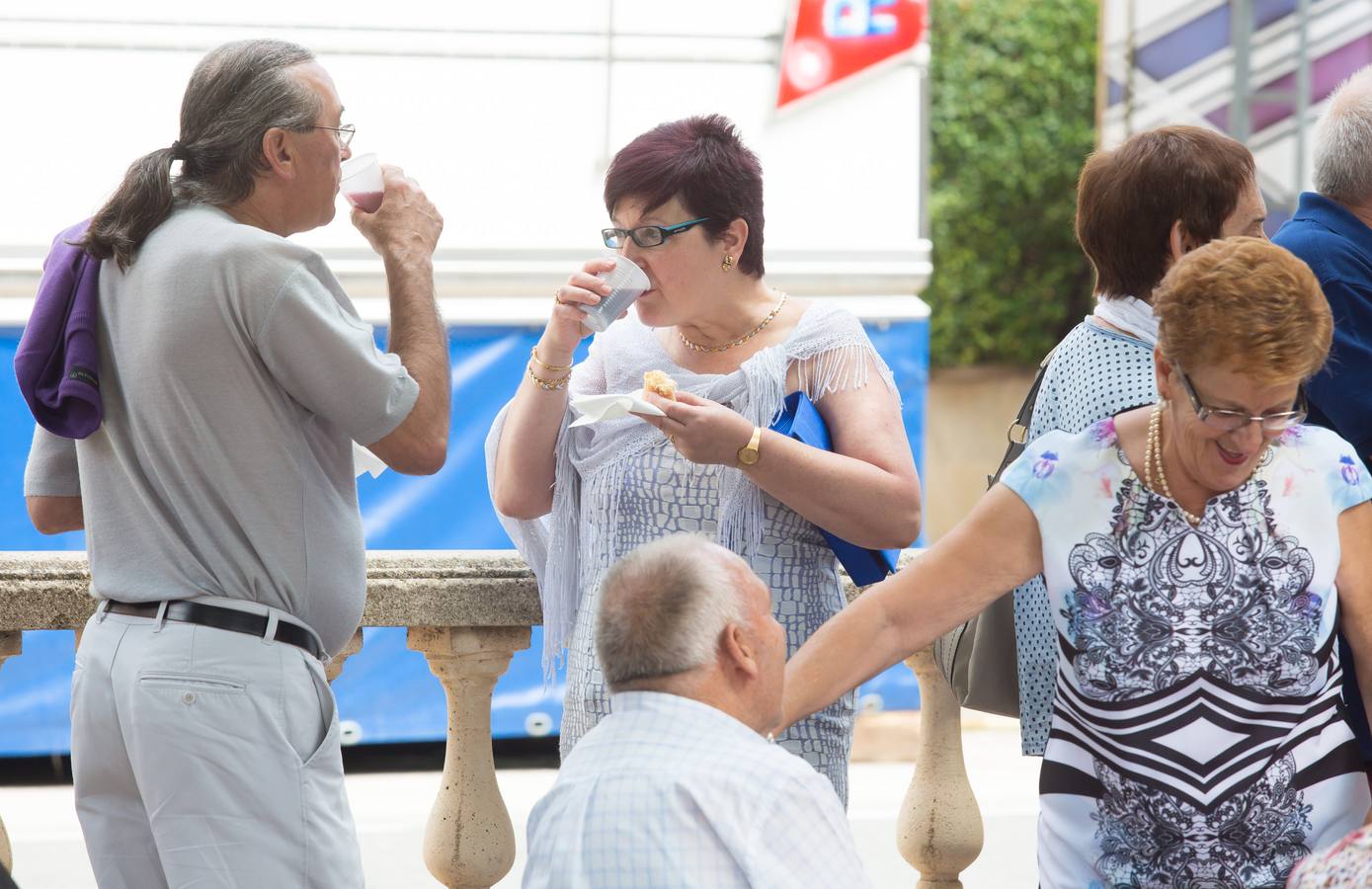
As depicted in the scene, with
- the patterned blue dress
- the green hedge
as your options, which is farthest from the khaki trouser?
the green hedge

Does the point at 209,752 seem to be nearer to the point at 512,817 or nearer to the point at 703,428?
the point at 703,428

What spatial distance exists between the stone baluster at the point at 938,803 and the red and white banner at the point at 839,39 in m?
3.36

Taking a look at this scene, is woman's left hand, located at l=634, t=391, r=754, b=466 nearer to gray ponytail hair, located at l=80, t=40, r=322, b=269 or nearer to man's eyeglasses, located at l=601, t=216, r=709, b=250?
man's eyeglasses, located at l=601, t=216, r=709, b=250

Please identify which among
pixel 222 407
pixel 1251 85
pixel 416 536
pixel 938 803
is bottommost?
pixel 416 536

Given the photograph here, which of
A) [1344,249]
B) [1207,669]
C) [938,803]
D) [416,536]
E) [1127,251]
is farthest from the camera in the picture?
[416,536]

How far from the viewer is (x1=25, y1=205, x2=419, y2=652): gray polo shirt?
223 cm

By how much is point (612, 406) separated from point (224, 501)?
0.62m

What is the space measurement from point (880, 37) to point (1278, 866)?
4578 millimetres

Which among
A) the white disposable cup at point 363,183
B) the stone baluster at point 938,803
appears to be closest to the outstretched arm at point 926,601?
the stone baluster at point 938,803

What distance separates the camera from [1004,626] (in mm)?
2582

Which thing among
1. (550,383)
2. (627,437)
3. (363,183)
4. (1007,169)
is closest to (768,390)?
(627,437)

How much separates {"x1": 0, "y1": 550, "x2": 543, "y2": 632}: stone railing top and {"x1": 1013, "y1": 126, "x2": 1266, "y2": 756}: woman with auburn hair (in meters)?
1.01

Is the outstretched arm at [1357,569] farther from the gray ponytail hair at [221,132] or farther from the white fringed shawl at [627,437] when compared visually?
the gray ponytail hair at [221,132]

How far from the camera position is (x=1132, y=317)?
245 centimetres
